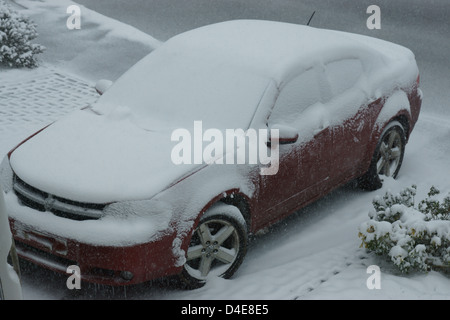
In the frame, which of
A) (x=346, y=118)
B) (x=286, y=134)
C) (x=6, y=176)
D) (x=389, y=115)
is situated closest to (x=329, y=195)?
(x=389, y=115)

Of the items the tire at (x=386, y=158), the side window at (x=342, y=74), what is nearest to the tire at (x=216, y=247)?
the side window at (x=342, y=74)

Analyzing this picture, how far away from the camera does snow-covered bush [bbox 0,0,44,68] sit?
9.78 meters

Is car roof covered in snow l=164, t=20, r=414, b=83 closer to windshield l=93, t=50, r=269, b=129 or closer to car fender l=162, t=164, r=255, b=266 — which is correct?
windshield l=93, t=50, r=269, b=129

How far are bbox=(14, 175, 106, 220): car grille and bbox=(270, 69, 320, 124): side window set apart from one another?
163 centimetres

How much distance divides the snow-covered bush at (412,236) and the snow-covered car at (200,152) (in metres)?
0.72

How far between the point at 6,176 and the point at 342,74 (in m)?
3.00

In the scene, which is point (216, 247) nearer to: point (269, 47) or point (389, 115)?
point (269, 47)

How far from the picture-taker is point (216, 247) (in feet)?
17.0

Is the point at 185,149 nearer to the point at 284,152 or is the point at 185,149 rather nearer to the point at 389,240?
the point at 284,152

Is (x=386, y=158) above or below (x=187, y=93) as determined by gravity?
below

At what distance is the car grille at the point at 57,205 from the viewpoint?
15.5 ft

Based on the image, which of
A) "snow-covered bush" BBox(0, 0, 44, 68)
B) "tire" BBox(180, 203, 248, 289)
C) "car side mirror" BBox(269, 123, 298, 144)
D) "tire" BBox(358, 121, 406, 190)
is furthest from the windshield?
"snow-covered bush" BBox(0, 0, 44, 68)
